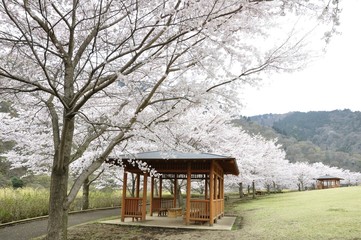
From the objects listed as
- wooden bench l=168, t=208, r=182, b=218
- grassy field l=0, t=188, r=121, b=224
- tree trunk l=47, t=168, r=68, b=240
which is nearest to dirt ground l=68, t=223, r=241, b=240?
wooden bench l=168, t=208, r=182, b=218

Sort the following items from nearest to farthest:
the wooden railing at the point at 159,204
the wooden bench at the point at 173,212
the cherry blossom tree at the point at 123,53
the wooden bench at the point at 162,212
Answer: the cherry blossom tree at the point at 123,53, the wooden bench at the point at 173,212, the wooden bench at the point at 162,212, the wooden railing at the point at 159,204

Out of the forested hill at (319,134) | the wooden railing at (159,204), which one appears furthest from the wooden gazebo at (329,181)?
the wooden railing at (159,204)

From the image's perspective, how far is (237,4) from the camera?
3857 millimetres

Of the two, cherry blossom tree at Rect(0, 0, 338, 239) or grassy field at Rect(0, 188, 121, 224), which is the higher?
cherry blossom tree at Rect(0, 0, 338, 239)

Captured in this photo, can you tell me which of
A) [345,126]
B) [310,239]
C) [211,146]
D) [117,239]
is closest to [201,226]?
[117,239]

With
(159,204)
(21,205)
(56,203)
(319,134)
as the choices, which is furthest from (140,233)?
(319,134)

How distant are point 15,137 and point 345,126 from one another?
122 m

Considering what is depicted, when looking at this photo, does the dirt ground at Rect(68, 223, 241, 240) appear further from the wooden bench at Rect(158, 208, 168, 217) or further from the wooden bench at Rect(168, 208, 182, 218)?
the wooden bench at Rect(158, 208, 168, 217)

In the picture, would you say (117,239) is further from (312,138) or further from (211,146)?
(312,138)

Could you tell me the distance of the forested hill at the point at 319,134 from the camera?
3071 inches

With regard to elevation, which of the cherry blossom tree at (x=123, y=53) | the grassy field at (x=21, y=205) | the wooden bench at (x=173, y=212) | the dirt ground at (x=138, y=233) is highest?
the cherry blossom tree at (x=123, y=53)

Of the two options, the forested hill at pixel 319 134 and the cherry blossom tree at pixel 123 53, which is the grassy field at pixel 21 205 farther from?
the forested hill at pixel 319 134

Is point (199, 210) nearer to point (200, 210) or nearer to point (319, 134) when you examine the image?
point (200, 210)

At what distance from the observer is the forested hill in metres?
78.0
